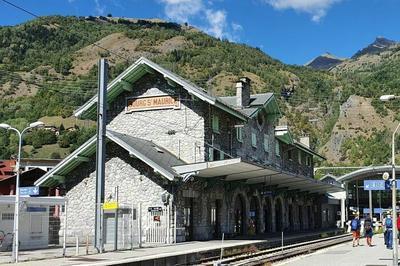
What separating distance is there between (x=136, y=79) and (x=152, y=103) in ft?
6.13

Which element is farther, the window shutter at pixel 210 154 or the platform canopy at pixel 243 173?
the window shutter at pixel 210 154

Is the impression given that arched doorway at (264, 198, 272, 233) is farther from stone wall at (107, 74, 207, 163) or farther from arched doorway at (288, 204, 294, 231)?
stone wall at (107, 74, 207, 163)

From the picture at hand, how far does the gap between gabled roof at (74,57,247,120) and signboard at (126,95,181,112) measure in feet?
3.11

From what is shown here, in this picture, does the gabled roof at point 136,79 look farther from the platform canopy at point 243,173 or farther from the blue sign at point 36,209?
the blue sign at point 36,209

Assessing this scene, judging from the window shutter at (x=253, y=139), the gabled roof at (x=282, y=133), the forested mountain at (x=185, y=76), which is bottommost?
the window shutter at (x=253, y=139)

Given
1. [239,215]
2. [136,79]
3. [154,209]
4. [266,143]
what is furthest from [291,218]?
[154,209]

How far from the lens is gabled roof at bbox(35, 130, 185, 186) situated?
86.8 feet

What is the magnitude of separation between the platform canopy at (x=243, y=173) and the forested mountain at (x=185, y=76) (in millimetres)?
60473

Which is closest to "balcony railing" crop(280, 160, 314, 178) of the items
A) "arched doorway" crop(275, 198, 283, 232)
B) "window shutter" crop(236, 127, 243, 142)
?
"arched doorway" crop(275, 198, 283, 232)

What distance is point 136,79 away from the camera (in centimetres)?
3269

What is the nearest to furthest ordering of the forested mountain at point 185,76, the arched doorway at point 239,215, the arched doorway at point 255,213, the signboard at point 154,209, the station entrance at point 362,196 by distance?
1. the signboard at point 154,209
2. the arched doorway at point 239,215
3. the arched doorway at point 255,213
4. the station entrance at point 362,196
5. the forested mountain at point 185,76

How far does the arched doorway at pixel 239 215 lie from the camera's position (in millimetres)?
34125

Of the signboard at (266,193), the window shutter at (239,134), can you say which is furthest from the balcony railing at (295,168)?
the window shutter at (239,134)

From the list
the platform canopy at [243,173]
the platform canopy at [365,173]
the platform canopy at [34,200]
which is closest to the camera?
the platform canopy at [34,200]
